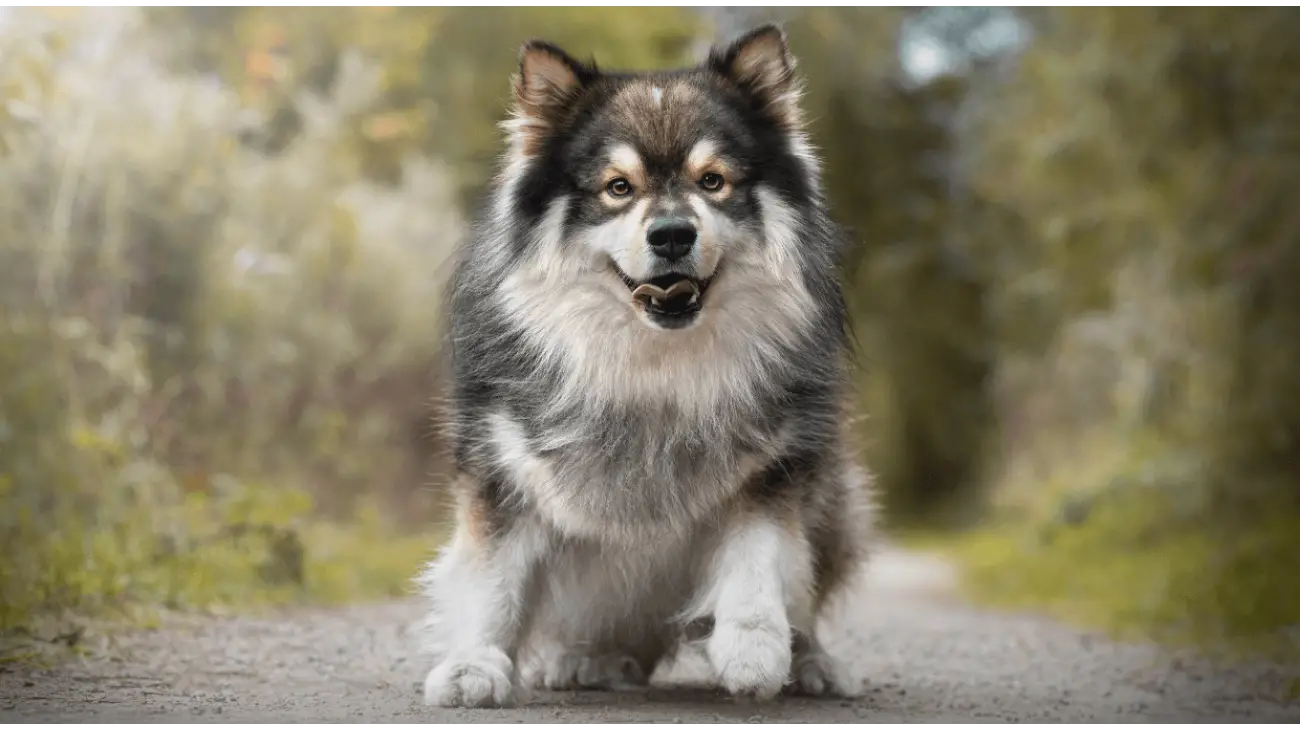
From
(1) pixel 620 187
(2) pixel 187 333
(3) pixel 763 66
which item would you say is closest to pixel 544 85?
(1) pixel 620 187

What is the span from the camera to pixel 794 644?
471cm

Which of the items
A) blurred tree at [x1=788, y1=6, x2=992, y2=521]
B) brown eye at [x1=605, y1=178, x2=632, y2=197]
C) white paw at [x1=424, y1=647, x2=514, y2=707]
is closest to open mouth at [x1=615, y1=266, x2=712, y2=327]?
brown eye at [x1=605, y1=178, x2=632, y2=197]

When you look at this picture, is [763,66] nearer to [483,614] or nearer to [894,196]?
[483,614]

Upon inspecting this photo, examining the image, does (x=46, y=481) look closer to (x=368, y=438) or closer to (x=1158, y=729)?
(x=368, y=438)

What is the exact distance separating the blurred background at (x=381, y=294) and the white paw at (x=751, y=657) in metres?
1.55

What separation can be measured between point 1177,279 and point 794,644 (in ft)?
17.7

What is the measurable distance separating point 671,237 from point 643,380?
1.68ft

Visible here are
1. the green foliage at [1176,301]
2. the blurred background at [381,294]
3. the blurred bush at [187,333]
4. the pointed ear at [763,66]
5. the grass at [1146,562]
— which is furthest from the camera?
the green foliage at [1176,301]

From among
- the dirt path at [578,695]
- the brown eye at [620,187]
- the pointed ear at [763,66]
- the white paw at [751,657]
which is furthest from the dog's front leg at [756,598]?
the pointed ear at [763,66]

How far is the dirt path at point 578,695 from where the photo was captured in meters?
3.89

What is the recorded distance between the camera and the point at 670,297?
4.11 metres

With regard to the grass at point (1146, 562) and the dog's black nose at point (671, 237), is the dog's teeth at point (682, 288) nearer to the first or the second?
the dog's black nose at point (671, 237)

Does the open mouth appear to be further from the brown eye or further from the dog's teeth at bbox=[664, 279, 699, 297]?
the brown eye

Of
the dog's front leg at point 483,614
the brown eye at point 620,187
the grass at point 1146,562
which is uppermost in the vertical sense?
the brown eye at point 620,187
